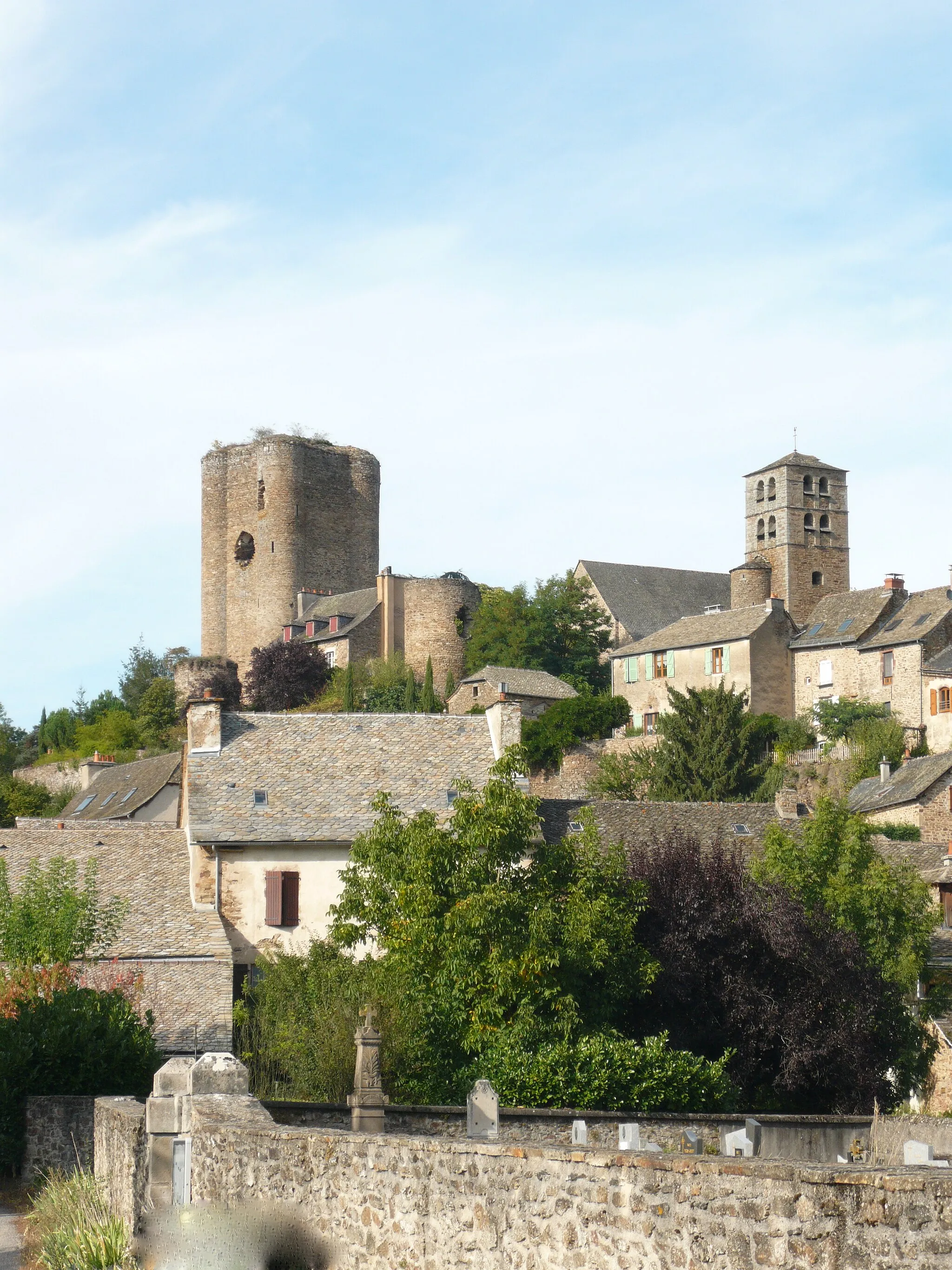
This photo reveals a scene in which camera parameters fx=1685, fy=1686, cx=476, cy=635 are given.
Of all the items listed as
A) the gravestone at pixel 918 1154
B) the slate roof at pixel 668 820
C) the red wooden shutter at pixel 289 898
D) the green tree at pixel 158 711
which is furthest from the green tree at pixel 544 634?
the gravestone at pixel 918 1154

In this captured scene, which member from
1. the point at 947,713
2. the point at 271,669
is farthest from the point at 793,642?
the point at 271,669

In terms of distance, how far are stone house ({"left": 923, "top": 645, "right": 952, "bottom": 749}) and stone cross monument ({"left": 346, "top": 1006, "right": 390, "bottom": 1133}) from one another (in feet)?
137

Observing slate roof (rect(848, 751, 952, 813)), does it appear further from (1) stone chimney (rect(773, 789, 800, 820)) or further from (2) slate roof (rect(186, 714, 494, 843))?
(2) slate roof (rect(186, 714, 494, 843))

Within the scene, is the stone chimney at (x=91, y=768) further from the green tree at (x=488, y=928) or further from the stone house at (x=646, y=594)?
the green tree at (x=488, y=928)

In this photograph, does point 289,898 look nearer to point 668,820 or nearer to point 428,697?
point 668,820

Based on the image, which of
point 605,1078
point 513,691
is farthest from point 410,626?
point 605,1078

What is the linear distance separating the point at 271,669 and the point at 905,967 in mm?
48743

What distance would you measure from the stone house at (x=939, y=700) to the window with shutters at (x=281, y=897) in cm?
3116

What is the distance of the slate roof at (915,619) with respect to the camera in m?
61.8

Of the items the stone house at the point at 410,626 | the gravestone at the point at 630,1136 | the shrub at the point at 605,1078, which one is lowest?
the shrub at the point at 605,1078

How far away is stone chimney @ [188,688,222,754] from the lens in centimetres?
3644

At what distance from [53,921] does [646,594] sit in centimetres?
5739

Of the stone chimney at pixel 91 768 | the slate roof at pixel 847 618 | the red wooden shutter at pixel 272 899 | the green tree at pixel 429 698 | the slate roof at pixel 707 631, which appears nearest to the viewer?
the red wooden shutter at pixel 272 899

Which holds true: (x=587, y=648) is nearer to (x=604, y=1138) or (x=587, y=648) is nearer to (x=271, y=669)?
(x=271, y=669)
